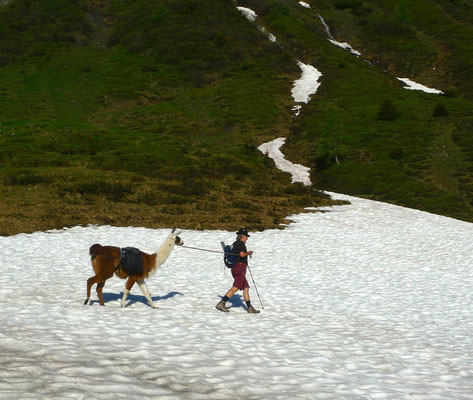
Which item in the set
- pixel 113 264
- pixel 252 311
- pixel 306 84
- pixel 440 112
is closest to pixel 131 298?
pixel 113 264

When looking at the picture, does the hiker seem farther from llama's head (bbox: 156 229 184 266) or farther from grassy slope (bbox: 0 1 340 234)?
grassy slope (bbox: 0 1 340 234)

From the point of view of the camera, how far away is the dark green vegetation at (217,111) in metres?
37.7

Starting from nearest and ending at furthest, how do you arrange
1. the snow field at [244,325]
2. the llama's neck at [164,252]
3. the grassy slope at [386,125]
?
the snow field at [244,325] < the llama's neck at [164,252] < the grassy slope at [386,125]

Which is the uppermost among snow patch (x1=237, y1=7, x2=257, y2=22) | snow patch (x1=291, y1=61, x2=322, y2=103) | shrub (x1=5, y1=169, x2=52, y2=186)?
snow patch (x1=237, y1=7, x2=257, y2=22)

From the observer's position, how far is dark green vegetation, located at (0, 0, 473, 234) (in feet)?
124

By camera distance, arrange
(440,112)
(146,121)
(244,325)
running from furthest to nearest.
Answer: (146,121) < (440,112) < (244,325)

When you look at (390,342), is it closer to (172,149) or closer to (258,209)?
(258,209)

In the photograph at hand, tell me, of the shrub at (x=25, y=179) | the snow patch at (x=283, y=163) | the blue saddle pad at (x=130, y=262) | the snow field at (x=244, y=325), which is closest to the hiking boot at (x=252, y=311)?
the snow field at (x=244, y=325)

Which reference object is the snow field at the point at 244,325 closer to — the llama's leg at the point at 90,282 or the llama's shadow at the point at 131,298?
the llama's shadow at the point at 131,298

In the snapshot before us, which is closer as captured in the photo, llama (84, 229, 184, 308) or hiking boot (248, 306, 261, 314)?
llama (84, 229, 184, 308)

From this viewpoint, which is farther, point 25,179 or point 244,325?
point 25,179

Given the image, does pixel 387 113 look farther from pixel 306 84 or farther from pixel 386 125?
pixel 306 84

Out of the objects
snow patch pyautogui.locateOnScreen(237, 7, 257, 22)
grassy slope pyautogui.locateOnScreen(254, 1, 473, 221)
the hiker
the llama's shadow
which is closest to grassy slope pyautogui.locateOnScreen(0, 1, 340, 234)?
snow patch pyautogui.locateOnScreen(237, 7, 257, 22)

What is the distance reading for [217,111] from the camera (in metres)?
87.6
